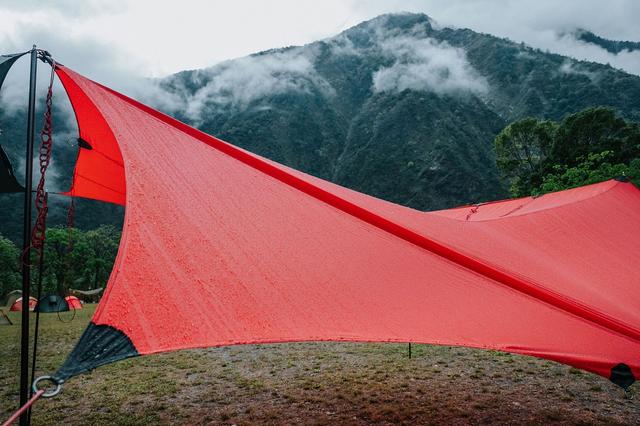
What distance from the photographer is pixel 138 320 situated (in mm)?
1069

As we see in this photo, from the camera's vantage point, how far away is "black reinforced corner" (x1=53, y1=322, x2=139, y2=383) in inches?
37.6

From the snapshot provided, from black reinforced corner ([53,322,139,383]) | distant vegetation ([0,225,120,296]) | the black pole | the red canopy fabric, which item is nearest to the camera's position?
black reinforced corner ([53,322,139,383])

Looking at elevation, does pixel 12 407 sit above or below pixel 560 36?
below

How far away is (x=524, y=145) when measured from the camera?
65.4 ft

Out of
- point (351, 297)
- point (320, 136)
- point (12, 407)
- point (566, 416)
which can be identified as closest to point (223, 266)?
point (351, 297)

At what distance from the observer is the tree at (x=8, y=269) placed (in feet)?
90.4

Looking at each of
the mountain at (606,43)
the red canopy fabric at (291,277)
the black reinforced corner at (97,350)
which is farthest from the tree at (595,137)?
the mountain at (606,43)

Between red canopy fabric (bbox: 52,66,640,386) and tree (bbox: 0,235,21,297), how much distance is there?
3308 cm

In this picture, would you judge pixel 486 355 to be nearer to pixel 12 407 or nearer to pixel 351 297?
pixel 351 297

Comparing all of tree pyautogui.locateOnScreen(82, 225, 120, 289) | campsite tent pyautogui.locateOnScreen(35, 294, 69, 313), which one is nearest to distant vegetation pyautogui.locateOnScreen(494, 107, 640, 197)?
campsite tent pyautogui.locateOnScreen(35, 294, 69, 313)

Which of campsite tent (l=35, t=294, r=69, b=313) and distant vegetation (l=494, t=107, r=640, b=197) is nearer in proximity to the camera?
distant vegetation (l=494, t=107, r=640, b=197)

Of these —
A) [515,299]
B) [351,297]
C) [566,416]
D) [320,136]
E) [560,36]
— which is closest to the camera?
[351,297]

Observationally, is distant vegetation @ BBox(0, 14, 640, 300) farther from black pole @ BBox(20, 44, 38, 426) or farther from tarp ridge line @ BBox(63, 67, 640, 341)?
black pole @ BBox(20, 44, 38, 426)

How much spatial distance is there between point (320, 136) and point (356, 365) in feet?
223
